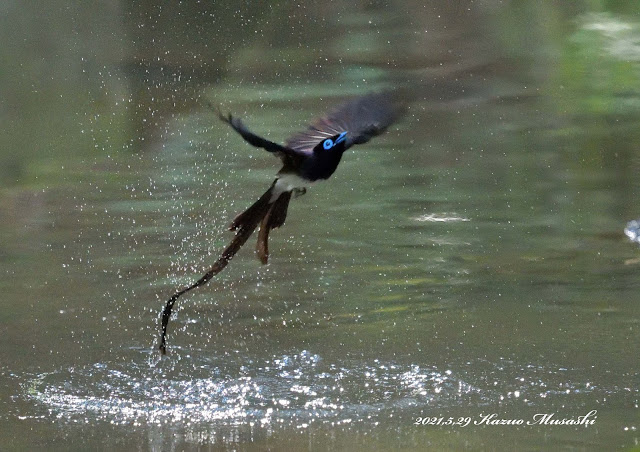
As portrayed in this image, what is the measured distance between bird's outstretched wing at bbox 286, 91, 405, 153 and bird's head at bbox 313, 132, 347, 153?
0.04m

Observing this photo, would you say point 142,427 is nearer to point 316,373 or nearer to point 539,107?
point 316,373

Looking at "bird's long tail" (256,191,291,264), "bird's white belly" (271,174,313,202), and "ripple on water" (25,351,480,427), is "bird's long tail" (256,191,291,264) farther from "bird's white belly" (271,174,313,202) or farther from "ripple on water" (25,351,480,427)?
"ripple on water" (25,351,480,427)

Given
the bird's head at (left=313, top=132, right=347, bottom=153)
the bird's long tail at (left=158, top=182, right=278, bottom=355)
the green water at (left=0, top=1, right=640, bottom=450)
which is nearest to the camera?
the bird's long tail at (left=158, top=182, right=278, bottom=355)

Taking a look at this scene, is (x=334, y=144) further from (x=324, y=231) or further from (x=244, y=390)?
(x=324, y=231)

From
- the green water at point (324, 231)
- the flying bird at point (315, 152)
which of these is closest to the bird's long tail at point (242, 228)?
the flying bird at point (315, 152)

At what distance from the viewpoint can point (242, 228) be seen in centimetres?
395

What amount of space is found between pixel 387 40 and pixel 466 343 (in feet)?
15.4

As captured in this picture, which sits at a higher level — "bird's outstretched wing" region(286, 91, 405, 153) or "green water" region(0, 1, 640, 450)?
"bird's outstretched wing" region(286, 91, 405, 153)

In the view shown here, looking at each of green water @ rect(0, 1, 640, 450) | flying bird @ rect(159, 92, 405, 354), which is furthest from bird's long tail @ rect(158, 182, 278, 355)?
green water @ rect(0, 1, 640, 450)

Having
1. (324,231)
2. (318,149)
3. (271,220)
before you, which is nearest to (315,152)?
(318,149)

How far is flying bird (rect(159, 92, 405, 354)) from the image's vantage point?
4.02 metres

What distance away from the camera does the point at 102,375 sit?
4.48 m

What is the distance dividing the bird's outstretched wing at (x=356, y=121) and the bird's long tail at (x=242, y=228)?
0.22 metres

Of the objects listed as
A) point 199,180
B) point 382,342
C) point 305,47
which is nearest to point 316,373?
point 382,342
